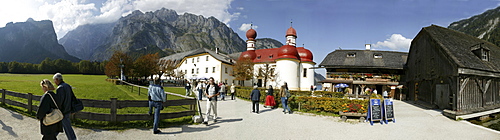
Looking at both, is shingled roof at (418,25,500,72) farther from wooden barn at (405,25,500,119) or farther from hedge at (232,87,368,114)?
hedge at (232,87,368,114)

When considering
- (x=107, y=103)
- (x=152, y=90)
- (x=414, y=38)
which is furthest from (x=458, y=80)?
(x=107, y=103)

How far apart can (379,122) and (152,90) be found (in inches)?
377

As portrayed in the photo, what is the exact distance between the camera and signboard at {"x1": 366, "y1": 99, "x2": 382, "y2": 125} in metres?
9.91

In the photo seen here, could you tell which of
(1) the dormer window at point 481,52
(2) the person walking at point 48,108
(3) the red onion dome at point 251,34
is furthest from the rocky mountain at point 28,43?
(1) the dormer window at point 481,52

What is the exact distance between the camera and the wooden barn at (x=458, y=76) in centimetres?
1353

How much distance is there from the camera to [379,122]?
33.7 feet

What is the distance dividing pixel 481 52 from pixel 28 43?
22734cm

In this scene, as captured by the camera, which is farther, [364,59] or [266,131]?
[364,59]

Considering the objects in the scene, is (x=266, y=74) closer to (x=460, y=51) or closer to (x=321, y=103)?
(x=460, y=51)

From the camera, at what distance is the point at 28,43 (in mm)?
161750

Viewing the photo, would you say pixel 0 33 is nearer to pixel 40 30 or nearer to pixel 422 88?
pixel 40 30

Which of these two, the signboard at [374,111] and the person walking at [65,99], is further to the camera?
the signboard at [374,111]

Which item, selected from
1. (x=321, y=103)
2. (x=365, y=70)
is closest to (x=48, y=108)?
(x=321, y=103)

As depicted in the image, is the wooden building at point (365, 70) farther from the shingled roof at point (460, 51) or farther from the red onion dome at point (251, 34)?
the red onion dome at point (251, 34)
